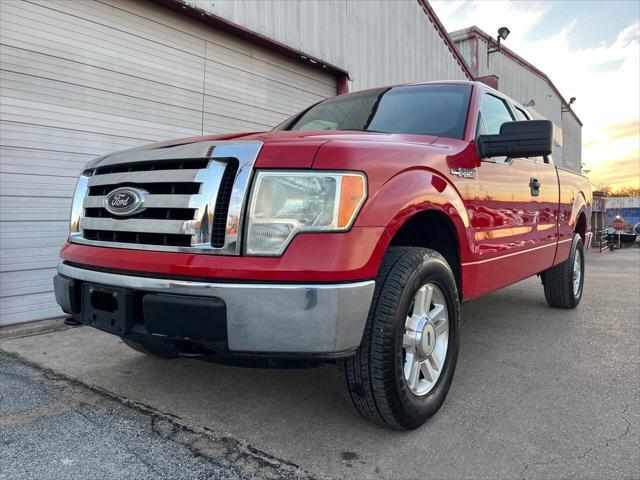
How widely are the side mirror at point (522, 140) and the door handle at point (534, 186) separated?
964mm

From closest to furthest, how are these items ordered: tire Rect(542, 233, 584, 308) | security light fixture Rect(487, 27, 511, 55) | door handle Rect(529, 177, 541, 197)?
door handle Rect(529, 177, 541, 197), tire Rect(542, 233, 584, 308), security light fixture Rect(487, 27, 511, 55)

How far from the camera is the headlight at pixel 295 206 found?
5.83 ft

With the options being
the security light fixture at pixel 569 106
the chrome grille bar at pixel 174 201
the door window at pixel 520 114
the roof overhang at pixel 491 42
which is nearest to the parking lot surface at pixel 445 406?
the chrome grille bar at pixel 174 201

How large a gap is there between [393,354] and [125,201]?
1.39 m

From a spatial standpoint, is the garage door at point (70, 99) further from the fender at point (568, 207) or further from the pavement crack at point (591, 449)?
the pavement crack at point (591, 449)

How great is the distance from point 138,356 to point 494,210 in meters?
2.62

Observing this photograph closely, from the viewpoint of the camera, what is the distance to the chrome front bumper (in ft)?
5.60

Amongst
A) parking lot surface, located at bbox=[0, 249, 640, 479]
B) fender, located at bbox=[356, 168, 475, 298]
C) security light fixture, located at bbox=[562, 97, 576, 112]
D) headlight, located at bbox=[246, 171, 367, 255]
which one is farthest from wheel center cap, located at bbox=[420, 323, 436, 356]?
security light fixture, located at bbox=[562, 97, 576, 112]

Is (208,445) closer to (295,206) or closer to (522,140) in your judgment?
(295,206)

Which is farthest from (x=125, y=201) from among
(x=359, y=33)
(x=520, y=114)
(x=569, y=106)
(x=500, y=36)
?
(x=569, y=106)

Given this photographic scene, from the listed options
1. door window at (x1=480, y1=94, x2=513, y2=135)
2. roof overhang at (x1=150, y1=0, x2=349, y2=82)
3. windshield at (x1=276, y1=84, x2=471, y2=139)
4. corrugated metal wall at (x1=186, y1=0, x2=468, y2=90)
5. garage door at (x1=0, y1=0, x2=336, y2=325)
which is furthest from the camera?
corrugated metal wall at (x1=186, y1=0, x2=468, y2=90)

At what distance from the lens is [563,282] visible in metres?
4.80

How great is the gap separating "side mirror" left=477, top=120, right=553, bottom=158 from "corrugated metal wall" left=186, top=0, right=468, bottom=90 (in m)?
4.19

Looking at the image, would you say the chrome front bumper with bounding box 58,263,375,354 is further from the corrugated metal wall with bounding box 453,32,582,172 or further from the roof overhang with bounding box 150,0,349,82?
the corrugated metal wall with bounding box 453,32,582,172
